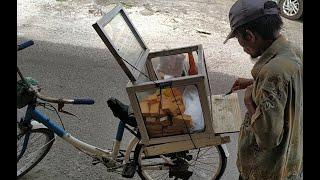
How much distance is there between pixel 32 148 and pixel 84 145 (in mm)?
624

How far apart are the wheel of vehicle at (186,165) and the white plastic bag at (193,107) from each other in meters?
0.62

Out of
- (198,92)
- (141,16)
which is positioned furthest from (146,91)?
(141,16)

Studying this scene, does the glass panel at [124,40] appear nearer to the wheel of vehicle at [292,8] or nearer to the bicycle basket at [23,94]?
the bicycle basket at [23,94]

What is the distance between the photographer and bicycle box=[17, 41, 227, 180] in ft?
12.7

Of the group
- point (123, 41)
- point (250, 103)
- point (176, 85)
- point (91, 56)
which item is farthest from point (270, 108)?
point (91, 56)

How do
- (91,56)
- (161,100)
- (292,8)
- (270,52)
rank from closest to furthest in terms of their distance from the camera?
(270,52) → (161,100) → (91,56) → (292,8)

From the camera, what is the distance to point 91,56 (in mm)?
7188

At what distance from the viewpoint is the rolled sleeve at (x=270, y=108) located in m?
2.46

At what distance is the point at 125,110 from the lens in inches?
148

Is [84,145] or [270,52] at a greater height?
[270,52]

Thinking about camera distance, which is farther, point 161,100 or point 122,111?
point 122,111

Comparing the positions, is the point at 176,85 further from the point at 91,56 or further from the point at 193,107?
the point at 91,56

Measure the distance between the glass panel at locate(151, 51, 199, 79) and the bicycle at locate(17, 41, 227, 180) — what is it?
536 mm
